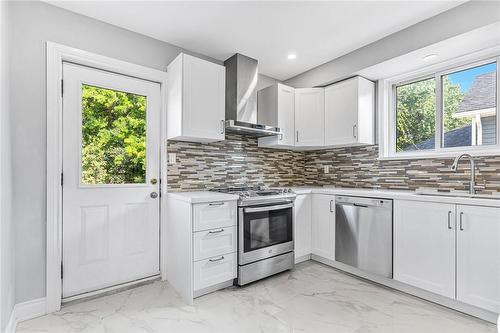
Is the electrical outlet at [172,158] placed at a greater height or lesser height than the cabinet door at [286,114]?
lesser

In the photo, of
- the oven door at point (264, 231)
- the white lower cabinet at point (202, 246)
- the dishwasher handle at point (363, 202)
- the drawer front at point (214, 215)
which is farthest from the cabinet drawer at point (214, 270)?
the dishwasher handle at point (363, 202)

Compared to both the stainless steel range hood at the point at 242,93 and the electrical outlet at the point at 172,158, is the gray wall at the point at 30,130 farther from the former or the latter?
the stainless steel range hood at the point at 242,93

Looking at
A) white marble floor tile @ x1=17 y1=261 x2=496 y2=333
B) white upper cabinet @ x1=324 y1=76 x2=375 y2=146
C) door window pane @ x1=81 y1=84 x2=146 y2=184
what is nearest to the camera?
white marble floor tile @ x1=17 y1=261 x2=496 y2=333

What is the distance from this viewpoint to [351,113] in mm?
3074

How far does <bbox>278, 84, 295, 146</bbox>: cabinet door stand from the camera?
3311 millimetres

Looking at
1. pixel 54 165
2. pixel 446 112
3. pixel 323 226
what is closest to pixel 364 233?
pixel 323 226

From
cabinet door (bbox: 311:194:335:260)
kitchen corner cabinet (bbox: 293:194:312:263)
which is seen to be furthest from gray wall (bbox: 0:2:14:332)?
cabinet door (bbox: 311:194:335:260)

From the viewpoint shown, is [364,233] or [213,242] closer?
[213,242]

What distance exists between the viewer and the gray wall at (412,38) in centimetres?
199

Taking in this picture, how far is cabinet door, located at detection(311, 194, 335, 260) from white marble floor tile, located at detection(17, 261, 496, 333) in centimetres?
52

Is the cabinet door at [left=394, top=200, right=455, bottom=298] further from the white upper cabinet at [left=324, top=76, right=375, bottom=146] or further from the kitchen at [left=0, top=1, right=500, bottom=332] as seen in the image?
the white upper cabinet at [left=324, top=76, right=375, bottom=146]

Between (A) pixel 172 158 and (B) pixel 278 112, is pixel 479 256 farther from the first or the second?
(A) pixel 172 158

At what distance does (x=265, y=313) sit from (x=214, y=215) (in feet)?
2.97

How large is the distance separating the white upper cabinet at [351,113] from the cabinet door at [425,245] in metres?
0.99
